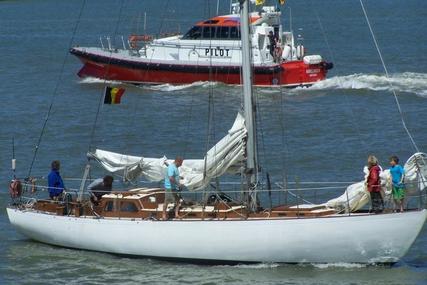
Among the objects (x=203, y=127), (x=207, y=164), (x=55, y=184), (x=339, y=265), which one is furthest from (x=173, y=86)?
(x=339, y=265)

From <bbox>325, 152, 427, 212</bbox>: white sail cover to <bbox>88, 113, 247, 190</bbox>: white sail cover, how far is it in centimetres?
236

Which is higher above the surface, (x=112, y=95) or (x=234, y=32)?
(x=234, y=32)

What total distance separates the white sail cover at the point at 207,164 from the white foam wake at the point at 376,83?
77.6 ft

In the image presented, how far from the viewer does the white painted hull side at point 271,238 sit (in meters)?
24.9

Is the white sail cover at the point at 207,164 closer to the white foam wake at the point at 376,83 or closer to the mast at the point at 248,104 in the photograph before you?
the mast at the point at 248,104

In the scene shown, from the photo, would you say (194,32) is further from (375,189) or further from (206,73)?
(375,189)

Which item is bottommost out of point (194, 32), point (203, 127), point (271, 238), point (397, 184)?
point (271, 238)

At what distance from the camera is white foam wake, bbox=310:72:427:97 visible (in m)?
50.4

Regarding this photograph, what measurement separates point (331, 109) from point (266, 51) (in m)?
5.92

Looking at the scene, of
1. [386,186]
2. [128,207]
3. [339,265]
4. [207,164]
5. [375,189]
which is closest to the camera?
[375,189]

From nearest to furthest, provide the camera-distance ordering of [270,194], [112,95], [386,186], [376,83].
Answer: [386,186], [270,194], [112,95], [376,83]

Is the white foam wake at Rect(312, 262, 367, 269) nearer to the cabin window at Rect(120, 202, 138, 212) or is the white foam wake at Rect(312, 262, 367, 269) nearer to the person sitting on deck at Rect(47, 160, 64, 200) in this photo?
the cabin window at Rect(120, 202, 138, 212)

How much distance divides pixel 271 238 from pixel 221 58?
27090 mm

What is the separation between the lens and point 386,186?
25422 millimetres
